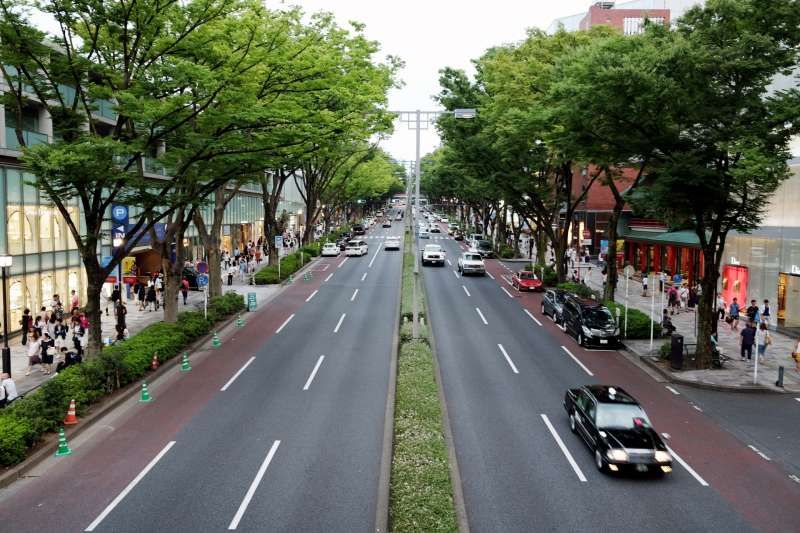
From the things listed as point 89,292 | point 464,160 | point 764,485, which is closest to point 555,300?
point 464,160

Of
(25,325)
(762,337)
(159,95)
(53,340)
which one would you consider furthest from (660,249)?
(25,325)

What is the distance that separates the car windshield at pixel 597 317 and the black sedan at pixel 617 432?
1095 centimetres

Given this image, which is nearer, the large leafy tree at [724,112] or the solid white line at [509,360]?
the large leafy tree at [724,112]

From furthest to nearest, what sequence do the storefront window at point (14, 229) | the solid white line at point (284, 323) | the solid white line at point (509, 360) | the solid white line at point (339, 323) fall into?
the solid white line at point (284, 323)
the solid white line at point (339, 323)
the storefront window at point (14, 229)
the solid white line at point (509, 360)

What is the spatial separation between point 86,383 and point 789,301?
29137 mm

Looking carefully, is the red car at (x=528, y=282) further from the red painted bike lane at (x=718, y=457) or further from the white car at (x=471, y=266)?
the red painted bike lane at (x=718, y=457)

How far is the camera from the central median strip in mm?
10648

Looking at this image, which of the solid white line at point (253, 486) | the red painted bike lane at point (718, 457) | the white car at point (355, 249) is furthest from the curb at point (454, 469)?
the white car at point (355, 249)

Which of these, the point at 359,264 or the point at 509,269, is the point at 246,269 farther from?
the point at 509,269

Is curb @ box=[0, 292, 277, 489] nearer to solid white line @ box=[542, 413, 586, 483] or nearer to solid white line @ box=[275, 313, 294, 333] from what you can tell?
solid white line @ box=[275, 313, 294, 333]

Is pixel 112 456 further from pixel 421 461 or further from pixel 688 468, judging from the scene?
pixel 688 468

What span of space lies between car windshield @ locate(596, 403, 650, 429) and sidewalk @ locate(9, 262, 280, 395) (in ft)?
53.3

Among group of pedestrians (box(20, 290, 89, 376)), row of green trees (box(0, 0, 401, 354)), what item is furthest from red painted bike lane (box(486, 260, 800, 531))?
group of pedestrians (box(20, 290, 89, 376))

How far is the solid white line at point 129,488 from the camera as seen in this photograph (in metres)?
11.1
